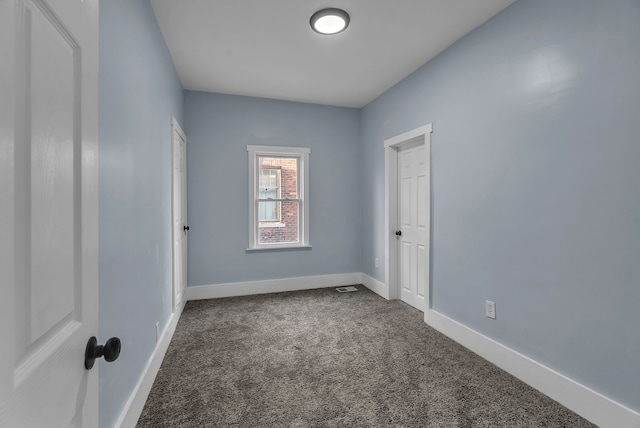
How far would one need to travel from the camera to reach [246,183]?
4.27 metres

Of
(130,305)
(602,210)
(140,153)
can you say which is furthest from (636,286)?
(140,153)

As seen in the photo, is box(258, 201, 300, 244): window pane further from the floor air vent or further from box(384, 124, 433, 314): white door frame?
box(384, 124, 433, 314): white door frame

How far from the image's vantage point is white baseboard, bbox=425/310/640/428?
170 cm

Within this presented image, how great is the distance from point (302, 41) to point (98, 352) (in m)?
2.85

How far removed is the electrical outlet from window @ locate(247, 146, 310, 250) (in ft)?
8.34

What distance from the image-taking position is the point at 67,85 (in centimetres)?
65

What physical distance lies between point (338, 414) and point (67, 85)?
202cm

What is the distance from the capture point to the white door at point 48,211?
46cm

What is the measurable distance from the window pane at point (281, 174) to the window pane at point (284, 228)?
16 cm

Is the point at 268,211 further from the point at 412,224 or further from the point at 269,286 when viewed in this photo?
the point at 412,224

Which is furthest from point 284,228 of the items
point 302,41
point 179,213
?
point 302,41

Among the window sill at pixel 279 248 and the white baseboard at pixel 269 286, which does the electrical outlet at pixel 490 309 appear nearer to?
the white baseboard at pixel 269 286

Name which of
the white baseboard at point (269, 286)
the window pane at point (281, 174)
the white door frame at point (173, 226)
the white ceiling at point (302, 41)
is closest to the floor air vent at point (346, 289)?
the white baseboard at point (269, 286)

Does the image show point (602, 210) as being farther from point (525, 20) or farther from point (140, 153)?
point (140, 153)
